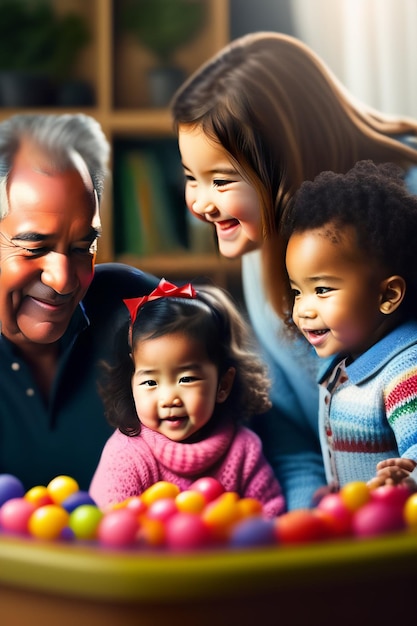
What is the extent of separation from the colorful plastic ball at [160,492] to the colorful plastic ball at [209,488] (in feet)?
0.07

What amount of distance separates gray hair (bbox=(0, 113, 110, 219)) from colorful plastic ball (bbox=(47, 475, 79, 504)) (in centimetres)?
28

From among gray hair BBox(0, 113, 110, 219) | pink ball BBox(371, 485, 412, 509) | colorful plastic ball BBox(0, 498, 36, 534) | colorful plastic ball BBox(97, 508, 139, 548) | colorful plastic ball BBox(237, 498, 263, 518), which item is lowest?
colorful plastic ball BBox(237, 498, 263, 518)

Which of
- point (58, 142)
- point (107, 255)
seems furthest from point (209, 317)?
point (58, 142)

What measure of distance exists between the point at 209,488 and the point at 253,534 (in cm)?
23

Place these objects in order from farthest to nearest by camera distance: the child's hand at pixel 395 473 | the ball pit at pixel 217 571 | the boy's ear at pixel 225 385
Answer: the boy's ear at pixel 225 385, the child's hand at pixel 395 473, the ball pit at pixel 217 571

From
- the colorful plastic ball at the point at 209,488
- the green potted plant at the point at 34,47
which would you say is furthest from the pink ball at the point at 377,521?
the green potted plant at the point at 34,47

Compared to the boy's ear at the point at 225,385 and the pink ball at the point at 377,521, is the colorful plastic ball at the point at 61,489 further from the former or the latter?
the pink ball at the point at 377,521

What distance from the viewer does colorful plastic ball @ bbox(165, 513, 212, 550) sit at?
0.66m

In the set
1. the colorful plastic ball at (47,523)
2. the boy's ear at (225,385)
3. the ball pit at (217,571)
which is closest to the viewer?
the ball pit at (217,571)

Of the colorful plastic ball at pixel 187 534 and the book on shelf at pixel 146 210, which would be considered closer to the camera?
the colorful plastic ball at pixel 187 534

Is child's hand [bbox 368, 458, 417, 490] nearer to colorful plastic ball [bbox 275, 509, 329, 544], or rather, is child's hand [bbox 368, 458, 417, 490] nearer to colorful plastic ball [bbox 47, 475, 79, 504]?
colorful plastic ball [bbox 275, 509, 329, 544]

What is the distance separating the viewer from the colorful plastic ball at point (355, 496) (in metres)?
0.75

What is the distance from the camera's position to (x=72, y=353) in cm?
95

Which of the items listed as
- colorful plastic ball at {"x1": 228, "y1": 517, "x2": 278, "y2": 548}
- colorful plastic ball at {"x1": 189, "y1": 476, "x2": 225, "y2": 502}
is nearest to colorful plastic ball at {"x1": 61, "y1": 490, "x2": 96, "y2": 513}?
colorful plastic ball at {"x1": 189, "y1": 476, "x2": 225, "y2": 502}
